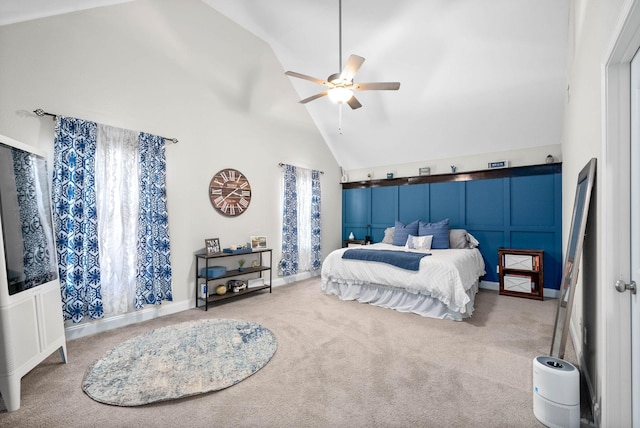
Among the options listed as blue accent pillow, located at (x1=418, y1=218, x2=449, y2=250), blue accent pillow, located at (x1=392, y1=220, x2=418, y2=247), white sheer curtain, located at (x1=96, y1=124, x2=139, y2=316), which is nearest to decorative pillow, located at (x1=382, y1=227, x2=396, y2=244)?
blue accent pillow, located at (x1=392, y1=220, x2=418, y2=247)

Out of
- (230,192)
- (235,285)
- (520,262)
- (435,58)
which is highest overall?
(435,58)

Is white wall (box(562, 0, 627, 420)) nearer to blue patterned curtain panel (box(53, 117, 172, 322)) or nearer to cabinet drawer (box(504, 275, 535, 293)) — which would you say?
cabinet drawer (box(504, 275, 535, 293))

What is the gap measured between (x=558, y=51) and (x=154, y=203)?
16.3 ft

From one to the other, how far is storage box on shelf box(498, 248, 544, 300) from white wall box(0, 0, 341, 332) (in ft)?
11.8

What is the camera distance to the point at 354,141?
5723 millimetres

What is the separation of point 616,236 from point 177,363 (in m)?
2.97

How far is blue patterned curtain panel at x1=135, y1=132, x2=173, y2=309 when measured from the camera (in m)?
3.20

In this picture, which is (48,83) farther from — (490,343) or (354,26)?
(490,343)

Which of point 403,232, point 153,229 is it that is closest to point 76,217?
point 153,229

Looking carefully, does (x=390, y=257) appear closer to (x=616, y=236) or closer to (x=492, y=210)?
(x=492, y=210)

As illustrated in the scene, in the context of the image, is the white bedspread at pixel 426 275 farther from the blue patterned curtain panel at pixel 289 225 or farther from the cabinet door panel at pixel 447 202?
the blue patterned curtain panel at pixel 289 225

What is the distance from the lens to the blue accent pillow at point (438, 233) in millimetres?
4520

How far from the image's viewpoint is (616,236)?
1360mm

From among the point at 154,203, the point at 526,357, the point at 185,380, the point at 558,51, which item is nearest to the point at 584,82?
the point at 558,51
